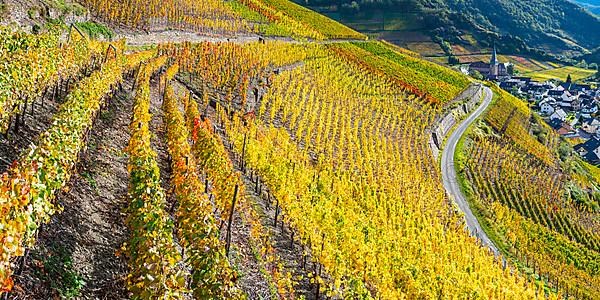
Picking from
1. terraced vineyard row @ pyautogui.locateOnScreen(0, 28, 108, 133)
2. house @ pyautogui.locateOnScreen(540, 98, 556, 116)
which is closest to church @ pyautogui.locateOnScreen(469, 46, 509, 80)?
house @ pyautogui.locateOnScreen(540, 98, 556, 116)

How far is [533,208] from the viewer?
45.2 m

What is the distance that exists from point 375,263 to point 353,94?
116 feet

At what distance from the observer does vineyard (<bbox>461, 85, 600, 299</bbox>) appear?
119ft

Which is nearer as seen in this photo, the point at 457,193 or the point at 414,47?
the point at 457,193

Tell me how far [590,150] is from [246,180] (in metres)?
91.8

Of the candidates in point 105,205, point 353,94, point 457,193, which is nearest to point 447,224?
point 457,193

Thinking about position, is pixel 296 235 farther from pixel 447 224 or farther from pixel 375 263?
pixel 447 224

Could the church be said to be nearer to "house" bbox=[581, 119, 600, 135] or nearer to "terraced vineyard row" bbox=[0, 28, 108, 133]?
"house" bbox=[581, 119, 600, 135]

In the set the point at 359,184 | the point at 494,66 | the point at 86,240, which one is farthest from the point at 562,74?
the point at 86,240

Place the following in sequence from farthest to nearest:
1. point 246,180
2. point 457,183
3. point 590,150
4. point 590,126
Answer: 1. point 590,126
2. point 590,150
3. point 457,183
4. point 246,180

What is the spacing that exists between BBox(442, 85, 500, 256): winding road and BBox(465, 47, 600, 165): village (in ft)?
171

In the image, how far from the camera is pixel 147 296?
8914 mm

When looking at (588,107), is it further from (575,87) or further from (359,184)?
(359,184)

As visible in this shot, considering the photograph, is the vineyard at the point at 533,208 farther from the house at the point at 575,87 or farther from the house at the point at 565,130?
the house at the point at 575,87
